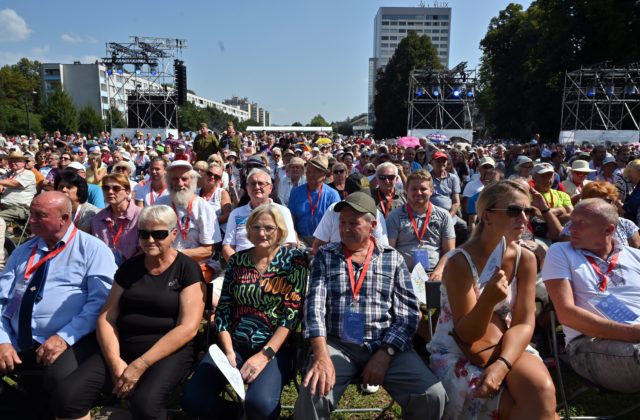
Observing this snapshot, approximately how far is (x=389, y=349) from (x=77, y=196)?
359 centimetres

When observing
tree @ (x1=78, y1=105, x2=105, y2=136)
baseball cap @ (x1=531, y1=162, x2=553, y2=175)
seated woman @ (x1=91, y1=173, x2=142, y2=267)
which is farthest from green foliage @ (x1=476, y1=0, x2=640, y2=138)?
tree @ (x1=78, y1=105, x2=105, y2=136)

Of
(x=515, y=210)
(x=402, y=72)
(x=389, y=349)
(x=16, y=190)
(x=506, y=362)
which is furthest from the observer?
(x=402, y=72)

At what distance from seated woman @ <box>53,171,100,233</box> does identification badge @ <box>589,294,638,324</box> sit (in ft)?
14.2

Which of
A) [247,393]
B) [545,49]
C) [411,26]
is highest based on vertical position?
[411,26]

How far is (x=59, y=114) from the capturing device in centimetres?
4659

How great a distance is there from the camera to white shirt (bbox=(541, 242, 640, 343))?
9.98 ft

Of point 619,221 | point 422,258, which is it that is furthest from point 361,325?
point 619,221

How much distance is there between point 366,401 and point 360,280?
1.16 meters

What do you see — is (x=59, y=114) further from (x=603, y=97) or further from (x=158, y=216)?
(x=158, y=216)

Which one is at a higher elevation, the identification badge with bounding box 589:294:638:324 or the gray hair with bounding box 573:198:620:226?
the gray hair with bounding box 573:198:620:226

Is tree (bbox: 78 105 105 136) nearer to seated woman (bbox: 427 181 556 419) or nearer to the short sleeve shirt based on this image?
the short sleeve shirt

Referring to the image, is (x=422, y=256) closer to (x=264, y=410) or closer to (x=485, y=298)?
(x=485, y=298)

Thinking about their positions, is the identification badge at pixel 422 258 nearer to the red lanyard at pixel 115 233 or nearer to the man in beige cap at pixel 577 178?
the red lanyard at pixel 115 233

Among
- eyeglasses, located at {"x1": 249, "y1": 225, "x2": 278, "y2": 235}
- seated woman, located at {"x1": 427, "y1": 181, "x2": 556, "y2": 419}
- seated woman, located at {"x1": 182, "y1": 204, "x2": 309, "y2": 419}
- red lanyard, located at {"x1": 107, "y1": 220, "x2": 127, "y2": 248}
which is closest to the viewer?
seated woman, located at {"x1": 427, "y1": 181, "x2": 556, "y2": 419}
